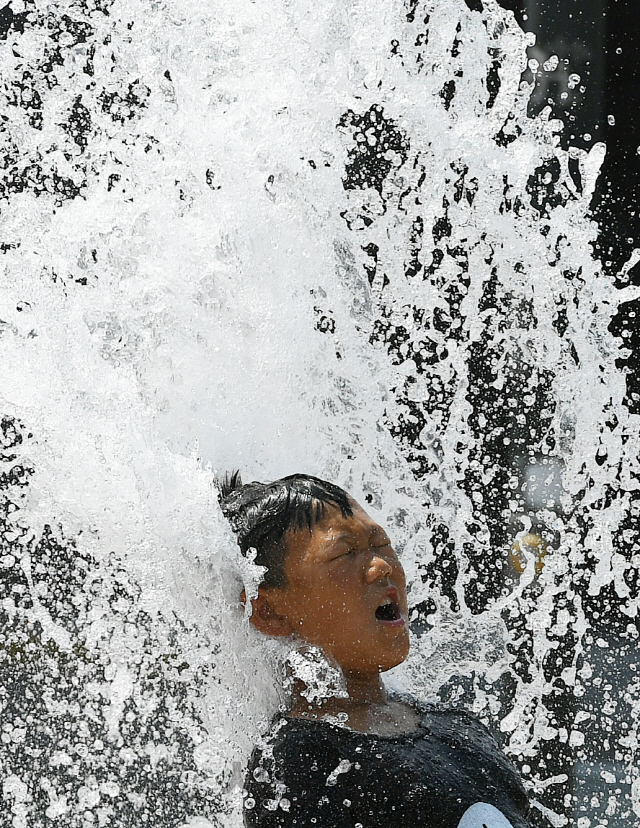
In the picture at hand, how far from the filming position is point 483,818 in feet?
4.23

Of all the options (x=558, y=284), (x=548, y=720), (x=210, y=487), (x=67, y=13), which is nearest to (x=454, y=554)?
(x=548, y=720)

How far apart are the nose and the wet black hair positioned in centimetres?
8

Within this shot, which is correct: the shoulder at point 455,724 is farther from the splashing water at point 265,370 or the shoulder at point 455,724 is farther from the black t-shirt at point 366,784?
the splashing water at point 265,370

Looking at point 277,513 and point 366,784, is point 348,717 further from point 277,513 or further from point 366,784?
point 277,513

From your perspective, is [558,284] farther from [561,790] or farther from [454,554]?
[561,790]

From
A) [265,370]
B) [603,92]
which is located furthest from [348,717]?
[603,92]

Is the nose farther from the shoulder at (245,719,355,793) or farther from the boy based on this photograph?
the shoulder at (245,719,355,793)

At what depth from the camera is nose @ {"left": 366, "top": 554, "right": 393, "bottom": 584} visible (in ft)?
4.64

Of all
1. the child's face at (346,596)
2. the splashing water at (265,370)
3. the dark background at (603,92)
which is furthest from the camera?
the dark background at (603,92)

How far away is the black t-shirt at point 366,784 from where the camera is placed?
126 centimetres

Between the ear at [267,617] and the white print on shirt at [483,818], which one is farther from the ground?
the ear at [267,617]

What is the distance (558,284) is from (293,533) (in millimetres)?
801

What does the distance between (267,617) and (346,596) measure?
0.12m

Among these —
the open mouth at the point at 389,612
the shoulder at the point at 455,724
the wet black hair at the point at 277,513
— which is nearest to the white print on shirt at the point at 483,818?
the shoulder at the point at 455,724
